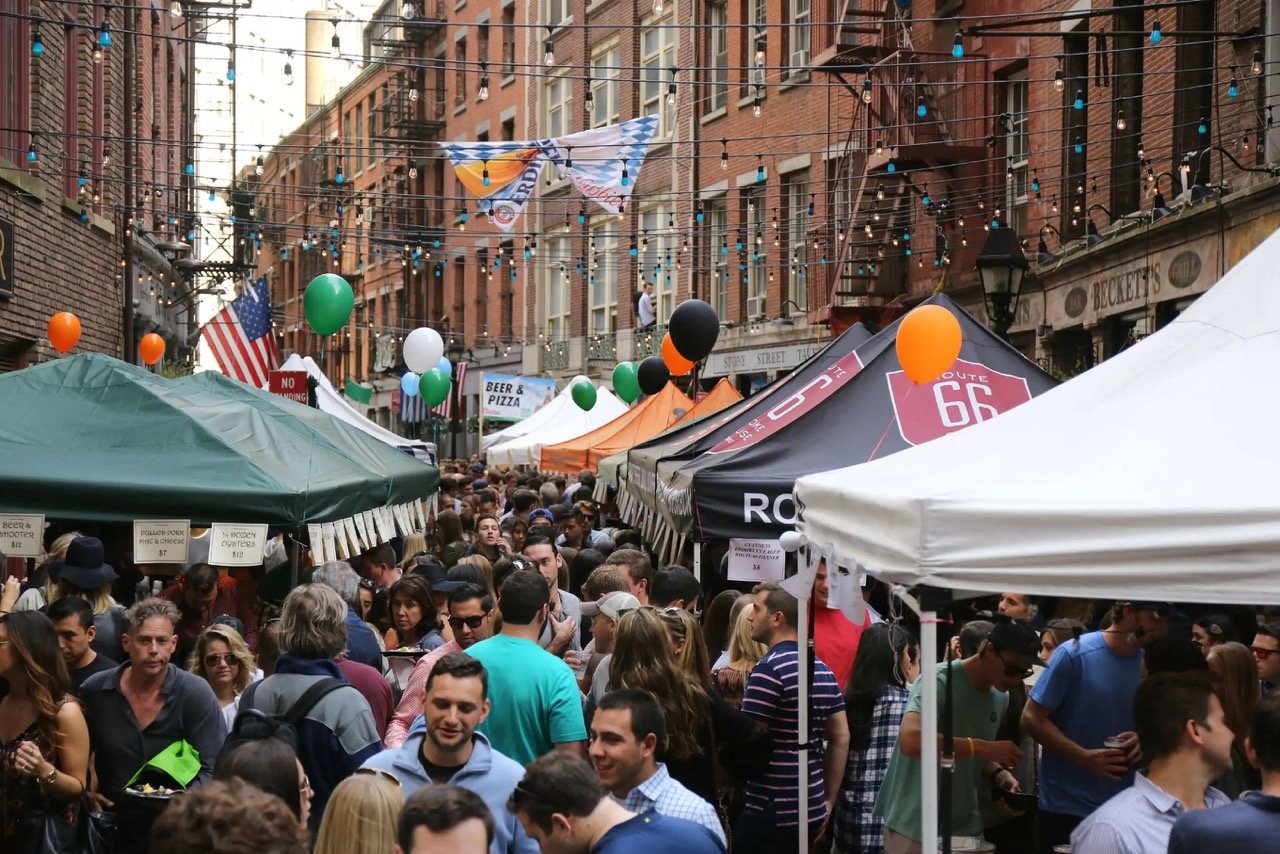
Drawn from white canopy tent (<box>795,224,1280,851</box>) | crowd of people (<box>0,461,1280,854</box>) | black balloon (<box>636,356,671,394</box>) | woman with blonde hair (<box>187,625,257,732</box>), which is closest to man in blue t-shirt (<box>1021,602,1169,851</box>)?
crowd of people (<box>0,461,1280,854</box>)

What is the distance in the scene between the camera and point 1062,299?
796 inches

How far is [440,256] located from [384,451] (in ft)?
131

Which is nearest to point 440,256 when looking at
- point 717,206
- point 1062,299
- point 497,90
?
point 497,90

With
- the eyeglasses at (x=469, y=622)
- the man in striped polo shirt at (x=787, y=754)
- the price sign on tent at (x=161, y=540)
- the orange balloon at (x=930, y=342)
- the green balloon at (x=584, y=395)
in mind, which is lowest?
the man in striped polo shirt at (x=787, y=754)

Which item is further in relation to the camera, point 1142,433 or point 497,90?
point 497,90

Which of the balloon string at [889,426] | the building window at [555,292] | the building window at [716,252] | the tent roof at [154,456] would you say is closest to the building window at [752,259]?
the building window at [716,252]

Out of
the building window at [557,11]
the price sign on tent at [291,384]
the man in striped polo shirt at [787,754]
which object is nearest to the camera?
the man in striped polo shirt at [787,754]

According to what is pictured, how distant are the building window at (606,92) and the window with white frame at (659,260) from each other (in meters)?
3.77

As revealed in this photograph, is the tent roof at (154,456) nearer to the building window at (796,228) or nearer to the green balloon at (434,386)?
the green balloon at (434,386)

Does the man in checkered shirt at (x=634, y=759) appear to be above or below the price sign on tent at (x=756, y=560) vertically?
below

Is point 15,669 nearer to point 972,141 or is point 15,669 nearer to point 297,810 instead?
point 297,810

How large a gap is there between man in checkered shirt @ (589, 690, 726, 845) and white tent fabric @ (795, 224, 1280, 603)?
93 centimetres

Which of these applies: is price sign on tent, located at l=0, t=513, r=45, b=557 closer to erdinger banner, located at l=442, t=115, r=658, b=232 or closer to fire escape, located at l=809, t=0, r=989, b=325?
erdinger banner, located at l=442, t=115, r=658, b=232

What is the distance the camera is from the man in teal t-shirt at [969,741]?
20.5ft
